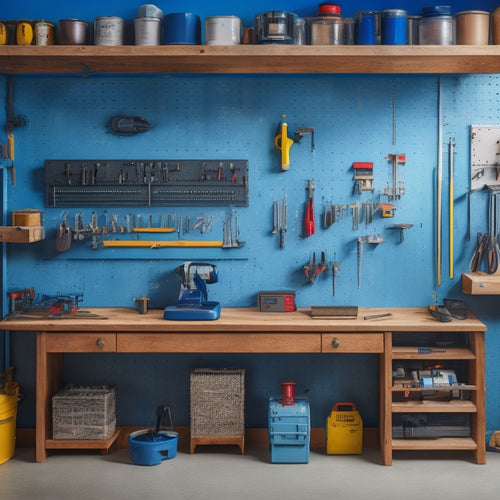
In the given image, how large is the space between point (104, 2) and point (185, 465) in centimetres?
287

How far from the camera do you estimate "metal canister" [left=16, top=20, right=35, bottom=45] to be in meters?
4.71

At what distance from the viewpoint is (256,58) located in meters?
4.63

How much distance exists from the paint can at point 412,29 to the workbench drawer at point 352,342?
172cm

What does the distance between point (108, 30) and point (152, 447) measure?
2.44 metres

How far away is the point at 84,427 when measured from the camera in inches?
194

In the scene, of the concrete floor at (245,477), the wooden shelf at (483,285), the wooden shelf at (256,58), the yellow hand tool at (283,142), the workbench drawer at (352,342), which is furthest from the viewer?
the yellow hand tool at (283,142)

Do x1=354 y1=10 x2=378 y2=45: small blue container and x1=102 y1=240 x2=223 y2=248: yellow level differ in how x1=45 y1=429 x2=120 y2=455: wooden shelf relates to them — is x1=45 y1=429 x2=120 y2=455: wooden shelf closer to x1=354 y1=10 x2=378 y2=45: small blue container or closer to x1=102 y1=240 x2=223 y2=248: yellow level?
x1=102 y1=240 x2=223 y2=248: yellow level

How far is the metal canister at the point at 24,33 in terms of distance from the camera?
4.71 m

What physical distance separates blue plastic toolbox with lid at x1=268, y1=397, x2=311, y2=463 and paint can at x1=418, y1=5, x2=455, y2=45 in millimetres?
2291

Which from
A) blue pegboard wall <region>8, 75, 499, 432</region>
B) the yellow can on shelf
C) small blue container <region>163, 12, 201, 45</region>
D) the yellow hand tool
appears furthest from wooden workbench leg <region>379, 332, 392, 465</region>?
small blue container <region>163, 12, 201, 45</region>

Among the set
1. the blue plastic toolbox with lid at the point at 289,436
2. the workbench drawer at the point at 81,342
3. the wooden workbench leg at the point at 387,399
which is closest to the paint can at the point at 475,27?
the wooden workbench leg at the point at 387,399

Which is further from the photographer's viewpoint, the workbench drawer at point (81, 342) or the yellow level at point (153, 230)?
the yellow level at point (153, 230)

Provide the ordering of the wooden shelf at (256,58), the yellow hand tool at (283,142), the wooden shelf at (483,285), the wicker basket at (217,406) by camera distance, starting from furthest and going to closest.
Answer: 1. the yellow hand tool at (283,142)
2. the wicker basket at (217,406)
3. the wooden shelf at (483,285)
4. the wooden shelf at (256,58)

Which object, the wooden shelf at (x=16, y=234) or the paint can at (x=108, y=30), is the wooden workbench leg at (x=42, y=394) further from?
the paint can at (x=108, y=30)
